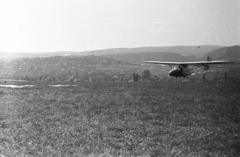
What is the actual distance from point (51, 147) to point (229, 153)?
8561 mm

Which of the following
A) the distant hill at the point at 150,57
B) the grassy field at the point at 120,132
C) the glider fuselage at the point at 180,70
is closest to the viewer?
the grassy field at the point at 120,132

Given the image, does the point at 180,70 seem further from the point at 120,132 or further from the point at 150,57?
the point at 150,57

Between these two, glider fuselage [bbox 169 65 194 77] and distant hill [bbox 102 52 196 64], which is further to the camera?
distant hill [bbox 102 52 196 64]

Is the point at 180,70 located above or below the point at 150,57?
below

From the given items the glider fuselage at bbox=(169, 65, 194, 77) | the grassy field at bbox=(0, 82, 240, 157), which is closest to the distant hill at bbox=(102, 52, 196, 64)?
the glider fuselage at bbox=(169, 65, 194, 77)

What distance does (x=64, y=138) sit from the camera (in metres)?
13.6

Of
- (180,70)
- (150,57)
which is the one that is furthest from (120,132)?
(150,57)

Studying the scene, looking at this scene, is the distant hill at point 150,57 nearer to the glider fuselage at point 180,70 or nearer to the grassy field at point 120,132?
the glider fuselage at point 180,70

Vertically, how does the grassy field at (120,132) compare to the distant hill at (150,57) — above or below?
below

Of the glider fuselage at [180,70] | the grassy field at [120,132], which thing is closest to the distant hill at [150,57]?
the glider fuselage at [180,70]

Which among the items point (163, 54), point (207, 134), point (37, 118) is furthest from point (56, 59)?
point (207, 134)

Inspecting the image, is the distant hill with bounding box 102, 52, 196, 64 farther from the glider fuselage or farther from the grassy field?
the grassy field

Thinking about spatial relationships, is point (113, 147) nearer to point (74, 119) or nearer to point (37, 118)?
point (74, 119)

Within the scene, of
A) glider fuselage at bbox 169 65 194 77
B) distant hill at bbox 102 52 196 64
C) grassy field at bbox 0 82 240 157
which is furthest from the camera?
distant hill at bbox 102 52 196 64
